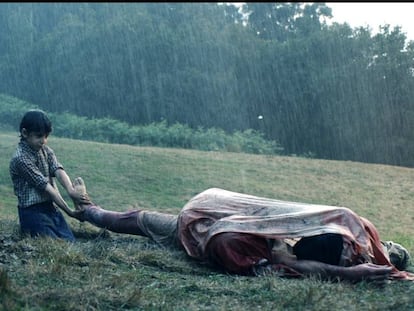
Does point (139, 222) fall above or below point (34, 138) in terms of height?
below

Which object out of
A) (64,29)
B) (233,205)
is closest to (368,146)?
(64,29)

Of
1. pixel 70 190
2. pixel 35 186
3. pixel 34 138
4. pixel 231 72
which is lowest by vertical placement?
pixel 70 190

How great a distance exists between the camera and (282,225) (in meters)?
5.08

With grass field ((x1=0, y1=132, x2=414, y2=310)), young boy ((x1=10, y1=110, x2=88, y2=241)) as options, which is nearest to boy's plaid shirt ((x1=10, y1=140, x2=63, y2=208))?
young boy ((x1=10, y1=110, x2=88, y2=241))

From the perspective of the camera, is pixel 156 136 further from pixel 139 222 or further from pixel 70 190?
pixel 139 222

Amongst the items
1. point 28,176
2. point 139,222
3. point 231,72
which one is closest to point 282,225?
point 139,222

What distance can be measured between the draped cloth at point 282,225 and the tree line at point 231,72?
1890 centimetres

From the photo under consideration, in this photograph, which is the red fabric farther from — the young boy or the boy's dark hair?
the boy's dark hair

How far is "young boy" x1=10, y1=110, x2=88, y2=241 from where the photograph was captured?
6156 millimetres

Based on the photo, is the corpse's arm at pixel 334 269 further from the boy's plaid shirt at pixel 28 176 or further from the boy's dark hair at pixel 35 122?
the boy's dark hair at pixel 35 122

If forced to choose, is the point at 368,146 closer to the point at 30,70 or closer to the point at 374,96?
the point at 374,96

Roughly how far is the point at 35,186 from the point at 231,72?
2293 centimetres

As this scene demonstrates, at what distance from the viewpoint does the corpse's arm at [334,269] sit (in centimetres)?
462

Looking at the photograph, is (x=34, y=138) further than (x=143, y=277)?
Yes
